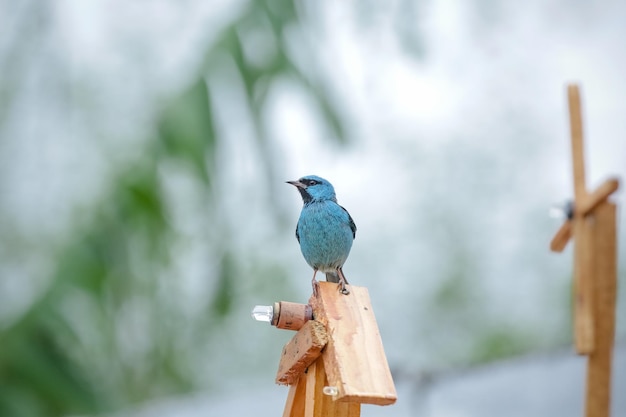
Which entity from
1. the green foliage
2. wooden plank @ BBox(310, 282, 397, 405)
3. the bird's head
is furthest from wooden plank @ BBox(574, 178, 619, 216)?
wooden plank @ BBox(310, 282, 397, 405)

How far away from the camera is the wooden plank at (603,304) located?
3.89 meters

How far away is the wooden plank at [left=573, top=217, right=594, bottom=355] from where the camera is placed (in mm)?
3895

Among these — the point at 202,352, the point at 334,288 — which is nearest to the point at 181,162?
the point at 334,288

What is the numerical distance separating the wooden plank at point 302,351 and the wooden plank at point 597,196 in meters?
1.98

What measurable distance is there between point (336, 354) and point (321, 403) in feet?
0.87

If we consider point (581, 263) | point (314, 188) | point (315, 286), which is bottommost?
point (315, 286)

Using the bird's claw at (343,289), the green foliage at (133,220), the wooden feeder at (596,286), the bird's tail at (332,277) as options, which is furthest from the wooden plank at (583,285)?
the bird's claw at (343,289)

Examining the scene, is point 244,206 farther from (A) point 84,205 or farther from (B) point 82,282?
(B) point 82,282

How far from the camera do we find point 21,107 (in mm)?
6750

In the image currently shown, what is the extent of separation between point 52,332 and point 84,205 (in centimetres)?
182

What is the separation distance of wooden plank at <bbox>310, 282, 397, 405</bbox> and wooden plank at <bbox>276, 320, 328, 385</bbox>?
2 cm

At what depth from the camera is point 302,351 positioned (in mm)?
2344

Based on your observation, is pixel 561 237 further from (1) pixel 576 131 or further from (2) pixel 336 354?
(2) pixel 336 354


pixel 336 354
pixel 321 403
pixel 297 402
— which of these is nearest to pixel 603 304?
pixel 297 402
